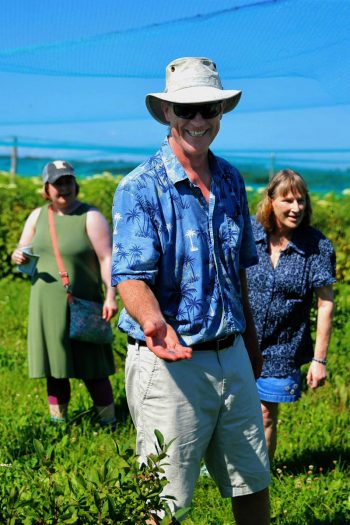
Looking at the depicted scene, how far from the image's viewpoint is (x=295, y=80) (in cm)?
814

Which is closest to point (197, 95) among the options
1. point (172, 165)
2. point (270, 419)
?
point (172, 165)

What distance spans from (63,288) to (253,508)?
90.1 inches

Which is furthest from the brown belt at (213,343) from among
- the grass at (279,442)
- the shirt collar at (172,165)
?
the shirt collar at (172,165)

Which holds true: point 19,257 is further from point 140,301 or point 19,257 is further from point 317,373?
point 140,301

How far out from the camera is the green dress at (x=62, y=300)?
4883 millimetres

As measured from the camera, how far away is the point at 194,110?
2643 mm

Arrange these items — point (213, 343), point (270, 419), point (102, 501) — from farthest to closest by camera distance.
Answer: point (270, 419), point (213, 343), point (102, 501)

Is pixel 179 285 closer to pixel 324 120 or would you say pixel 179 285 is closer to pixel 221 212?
pixel 221 212

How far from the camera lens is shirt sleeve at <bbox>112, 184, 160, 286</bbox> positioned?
2549 mm

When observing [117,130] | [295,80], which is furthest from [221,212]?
[117,130]

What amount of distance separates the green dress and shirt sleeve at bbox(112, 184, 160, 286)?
2.29m

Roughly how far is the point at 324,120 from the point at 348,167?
3434 mm

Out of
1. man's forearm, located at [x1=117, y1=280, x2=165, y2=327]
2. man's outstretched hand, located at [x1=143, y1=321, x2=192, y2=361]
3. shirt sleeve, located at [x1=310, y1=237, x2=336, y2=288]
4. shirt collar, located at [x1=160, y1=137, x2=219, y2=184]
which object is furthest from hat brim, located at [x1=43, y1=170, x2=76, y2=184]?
man's outstretched hand, located at [x1=143, y1=321, x2=192, y2=361]

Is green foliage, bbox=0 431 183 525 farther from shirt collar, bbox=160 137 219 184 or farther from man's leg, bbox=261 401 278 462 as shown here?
man's leg, bbox=261 401 278 462
